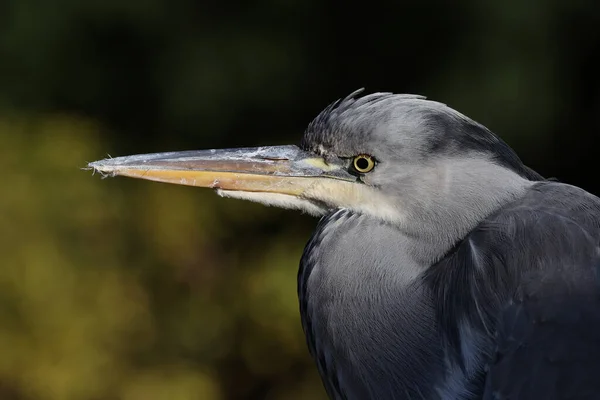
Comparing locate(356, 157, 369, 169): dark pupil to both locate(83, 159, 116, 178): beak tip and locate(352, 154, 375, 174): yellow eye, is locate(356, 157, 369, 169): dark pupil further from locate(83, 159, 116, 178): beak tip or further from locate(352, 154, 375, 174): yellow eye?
locate(83, 159, 116, 178): beak tip

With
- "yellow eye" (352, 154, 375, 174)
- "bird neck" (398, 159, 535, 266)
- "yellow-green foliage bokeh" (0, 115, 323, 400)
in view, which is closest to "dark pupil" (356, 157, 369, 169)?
"yellow eye" (352, 154, 375, 174)

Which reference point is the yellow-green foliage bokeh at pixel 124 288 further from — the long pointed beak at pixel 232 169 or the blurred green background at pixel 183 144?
the long pointed beak at pixel 232 169

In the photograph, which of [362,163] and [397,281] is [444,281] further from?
[362,163]

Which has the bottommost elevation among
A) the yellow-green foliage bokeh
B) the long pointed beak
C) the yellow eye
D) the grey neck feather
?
the yellow-green foliage bokeh

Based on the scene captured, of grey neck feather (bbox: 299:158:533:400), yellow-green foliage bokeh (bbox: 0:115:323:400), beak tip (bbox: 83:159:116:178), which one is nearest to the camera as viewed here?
grey neck feather (bbox: 299:158:533:400)

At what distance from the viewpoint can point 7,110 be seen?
3691mm

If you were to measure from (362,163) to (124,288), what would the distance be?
1.89 m

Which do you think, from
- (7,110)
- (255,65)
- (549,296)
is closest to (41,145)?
(7,110)

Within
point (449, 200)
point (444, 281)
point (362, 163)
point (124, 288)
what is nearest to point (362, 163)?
point (362, 163)

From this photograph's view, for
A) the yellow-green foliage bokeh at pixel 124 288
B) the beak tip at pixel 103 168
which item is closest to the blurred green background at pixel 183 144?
the yellow-green foliage bokeh at pixel 124 288

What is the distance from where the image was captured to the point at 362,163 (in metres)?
1.84

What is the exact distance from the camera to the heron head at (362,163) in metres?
1.78

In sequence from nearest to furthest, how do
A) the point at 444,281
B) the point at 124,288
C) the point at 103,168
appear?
the point at 444,281 < the point at 103,168 < the point at 124,288

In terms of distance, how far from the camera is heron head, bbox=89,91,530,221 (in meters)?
1.78
